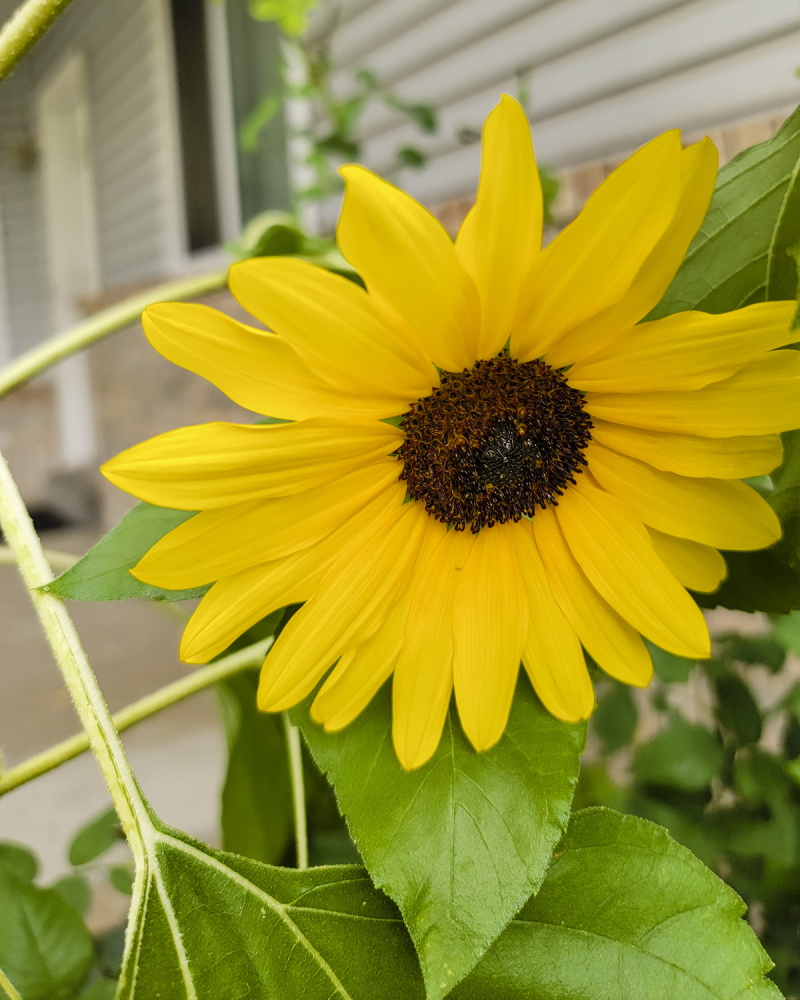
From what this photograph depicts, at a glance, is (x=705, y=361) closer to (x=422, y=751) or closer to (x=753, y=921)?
(x=422, y=751)

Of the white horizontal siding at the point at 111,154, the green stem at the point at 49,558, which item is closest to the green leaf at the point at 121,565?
the green stem at the point at 49,558

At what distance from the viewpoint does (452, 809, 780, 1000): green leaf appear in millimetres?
208

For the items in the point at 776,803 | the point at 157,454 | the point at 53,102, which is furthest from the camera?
the point at 53,102

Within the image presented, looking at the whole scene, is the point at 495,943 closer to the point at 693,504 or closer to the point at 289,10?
the point at 693,504

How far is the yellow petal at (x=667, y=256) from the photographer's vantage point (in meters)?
0.18

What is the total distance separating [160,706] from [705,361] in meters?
0.22

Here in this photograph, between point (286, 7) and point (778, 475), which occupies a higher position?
point (286, 7)

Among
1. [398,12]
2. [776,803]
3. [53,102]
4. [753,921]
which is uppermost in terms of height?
[53,102]

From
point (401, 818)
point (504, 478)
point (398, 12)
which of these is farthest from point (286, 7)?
point (401, 818)

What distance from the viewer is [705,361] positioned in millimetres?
194

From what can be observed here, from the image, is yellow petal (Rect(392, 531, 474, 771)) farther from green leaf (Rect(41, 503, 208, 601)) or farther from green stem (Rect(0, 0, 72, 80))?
green stem (Rect(0, 0, 72, 80))

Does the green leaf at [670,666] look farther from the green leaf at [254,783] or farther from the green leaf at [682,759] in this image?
the green leaf at [254,783]

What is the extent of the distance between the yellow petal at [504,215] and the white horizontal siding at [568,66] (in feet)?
2.90

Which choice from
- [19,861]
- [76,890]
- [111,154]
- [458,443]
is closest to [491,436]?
[458,443]
